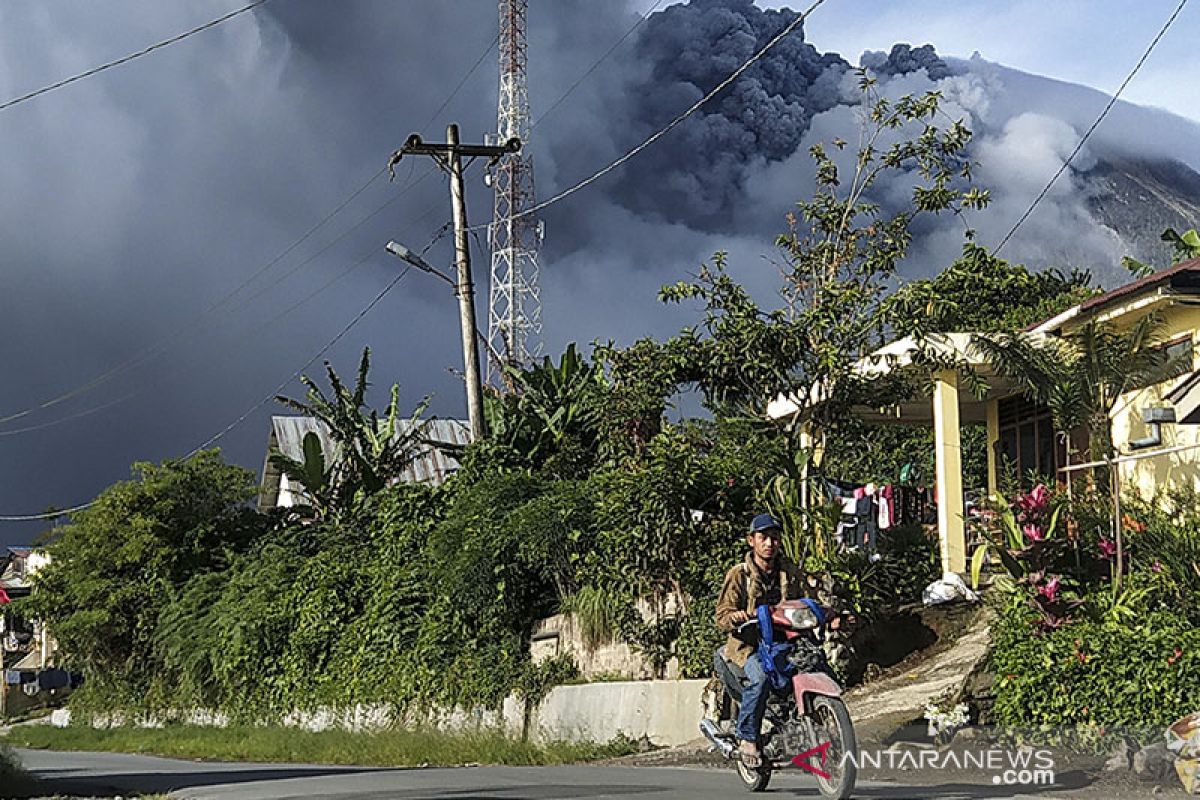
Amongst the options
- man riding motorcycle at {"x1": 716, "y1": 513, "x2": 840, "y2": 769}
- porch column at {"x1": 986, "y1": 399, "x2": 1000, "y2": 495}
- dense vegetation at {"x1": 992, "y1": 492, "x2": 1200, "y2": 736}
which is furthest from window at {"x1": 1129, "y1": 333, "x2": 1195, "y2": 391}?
man riding motorcycle at {"x1": 716, "y1": 513, "x2": 840, "y2": 769}

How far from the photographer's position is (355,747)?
1916 centimetres

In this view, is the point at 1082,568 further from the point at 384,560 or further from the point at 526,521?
the point at 384,560

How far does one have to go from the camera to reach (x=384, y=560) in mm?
25391

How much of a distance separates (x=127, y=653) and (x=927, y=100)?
77.7 ft

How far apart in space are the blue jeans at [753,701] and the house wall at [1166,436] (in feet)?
33.5

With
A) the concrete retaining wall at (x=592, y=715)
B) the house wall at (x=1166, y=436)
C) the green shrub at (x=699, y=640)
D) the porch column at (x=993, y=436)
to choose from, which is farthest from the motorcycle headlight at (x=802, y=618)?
the porch column at (x=993, y=436)

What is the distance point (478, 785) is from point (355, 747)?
7144mm

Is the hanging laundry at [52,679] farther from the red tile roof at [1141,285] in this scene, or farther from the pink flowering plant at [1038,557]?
the red tile roof at [1141,285]

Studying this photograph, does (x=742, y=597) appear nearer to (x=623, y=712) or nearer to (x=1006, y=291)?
(x=623, y=712)

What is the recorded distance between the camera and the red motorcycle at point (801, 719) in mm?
9172

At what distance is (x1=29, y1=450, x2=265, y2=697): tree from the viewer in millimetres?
33906

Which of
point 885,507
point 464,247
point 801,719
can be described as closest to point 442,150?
point 464,247

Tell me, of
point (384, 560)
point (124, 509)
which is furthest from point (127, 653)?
point (384, 560)

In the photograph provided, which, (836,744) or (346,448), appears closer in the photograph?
(836,744)
